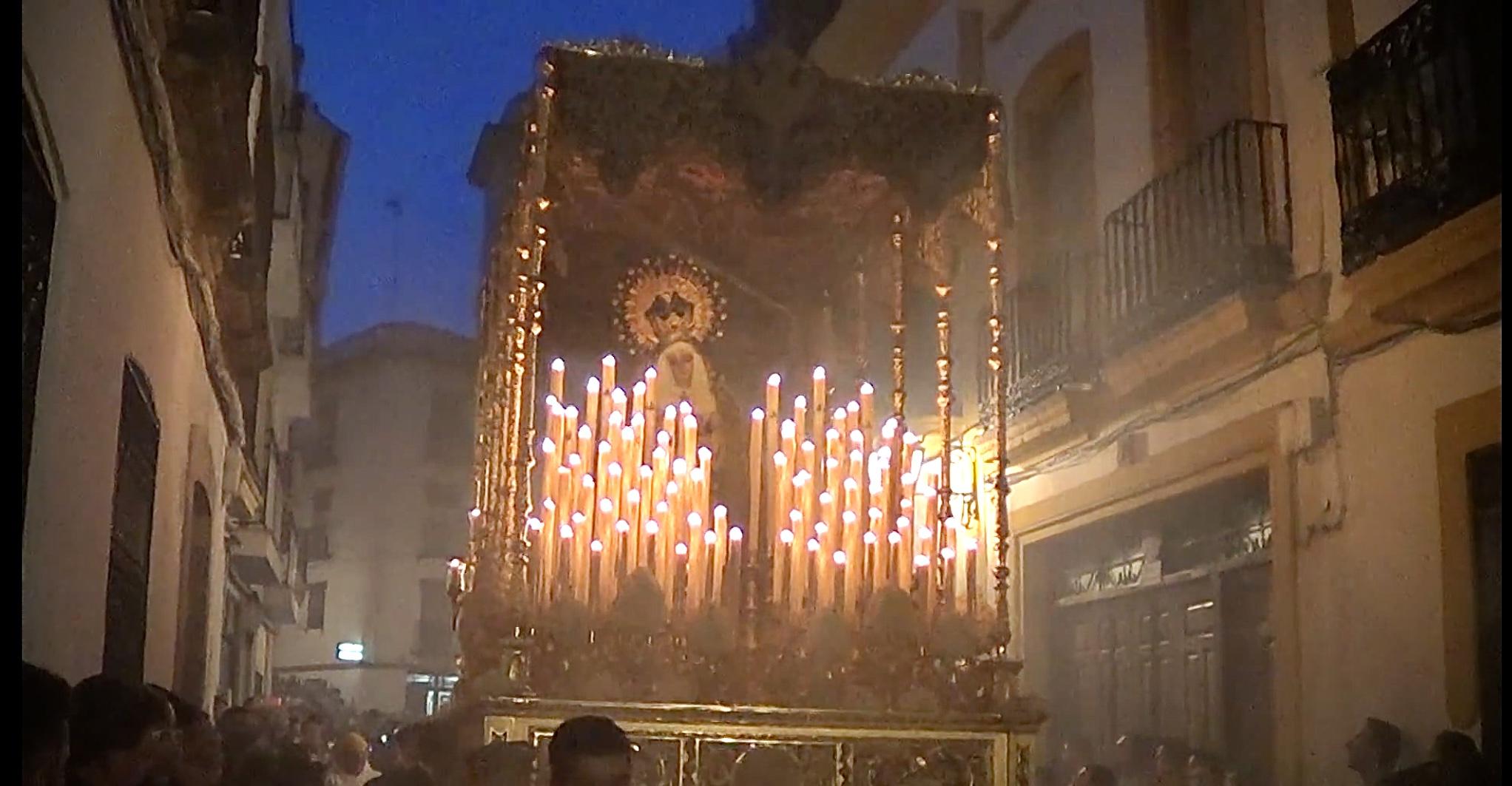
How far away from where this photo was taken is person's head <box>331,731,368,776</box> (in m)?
2.23

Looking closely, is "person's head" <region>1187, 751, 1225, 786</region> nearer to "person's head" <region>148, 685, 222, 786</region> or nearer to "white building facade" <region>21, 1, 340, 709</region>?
"white building facade" <region>21, 1, 340, 709</region>

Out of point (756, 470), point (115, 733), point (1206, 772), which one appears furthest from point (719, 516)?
point (115, 733)

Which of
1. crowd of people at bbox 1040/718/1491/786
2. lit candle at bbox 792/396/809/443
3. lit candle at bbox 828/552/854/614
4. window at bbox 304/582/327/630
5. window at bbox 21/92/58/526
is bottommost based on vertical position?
crowd of people at bbox 1040/718/1491/786

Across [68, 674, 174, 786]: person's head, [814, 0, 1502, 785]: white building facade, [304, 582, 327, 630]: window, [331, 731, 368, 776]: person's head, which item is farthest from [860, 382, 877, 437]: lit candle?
[68, 674, 174, 786]: person's head

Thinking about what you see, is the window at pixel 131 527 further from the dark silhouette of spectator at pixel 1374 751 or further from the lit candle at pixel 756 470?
the dark silhouette of spectator at pixel 1374 751

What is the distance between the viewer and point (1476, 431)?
226 centimetres

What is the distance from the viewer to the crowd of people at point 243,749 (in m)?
1.26

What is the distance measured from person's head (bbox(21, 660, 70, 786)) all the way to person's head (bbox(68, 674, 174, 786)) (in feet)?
0.33

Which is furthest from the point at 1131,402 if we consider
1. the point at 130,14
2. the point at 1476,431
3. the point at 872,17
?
the point at 130,14

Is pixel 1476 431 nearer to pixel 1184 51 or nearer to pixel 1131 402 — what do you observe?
pixel 1131 402

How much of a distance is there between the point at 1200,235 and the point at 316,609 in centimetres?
188

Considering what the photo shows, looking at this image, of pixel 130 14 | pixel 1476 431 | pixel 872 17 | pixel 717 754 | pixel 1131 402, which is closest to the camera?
pixel 130 14

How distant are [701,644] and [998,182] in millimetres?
1122

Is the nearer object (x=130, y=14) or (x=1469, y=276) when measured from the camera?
(x=130, y=14)
